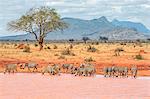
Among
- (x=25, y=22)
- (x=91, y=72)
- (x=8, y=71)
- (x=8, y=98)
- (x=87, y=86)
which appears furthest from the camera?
(x=25, y=22)

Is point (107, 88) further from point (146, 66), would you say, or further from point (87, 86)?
point (146, 66)

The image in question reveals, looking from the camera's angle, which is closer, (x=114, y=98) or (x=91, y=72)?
(x=114, y=98)

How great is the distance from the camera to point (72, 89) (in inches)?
782

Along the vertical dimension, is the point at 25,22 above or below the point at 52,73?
above

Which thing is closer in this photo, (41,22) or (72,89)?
(72,89)

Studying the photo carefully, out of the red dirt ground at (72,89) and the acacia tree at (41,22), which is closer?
the red dirt ground at (72,89)

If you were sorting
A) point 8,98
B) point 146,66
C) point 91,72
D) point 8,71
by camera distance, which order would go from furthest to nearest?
point 146,66, point 8,71, point 91,72, point 8,98

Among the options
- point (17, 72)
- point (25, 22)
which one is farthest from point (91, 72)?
point (25, 22)

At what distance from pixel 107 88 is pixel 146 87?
2045 millimetres

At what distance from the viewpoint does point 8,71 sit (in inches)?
1161

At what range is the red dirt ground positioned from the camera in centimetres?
1766

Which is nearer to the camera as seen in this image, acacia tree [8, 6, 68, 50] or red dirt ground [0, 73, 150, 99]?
red dirt ground [0, 73, 150, 99]

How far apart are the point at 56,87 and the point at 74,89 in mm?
1113

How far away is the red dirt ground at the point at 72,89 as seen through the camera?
17.7 metres
